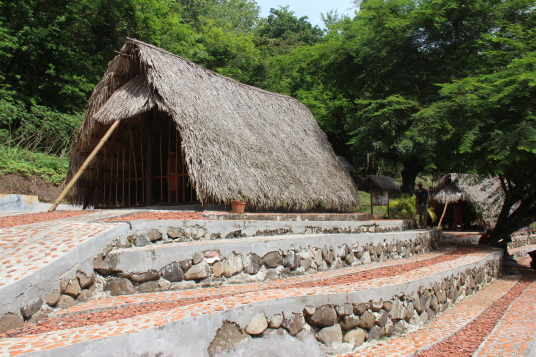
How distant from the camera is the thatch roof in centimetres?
813

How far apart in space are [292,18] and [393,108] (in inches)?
1057

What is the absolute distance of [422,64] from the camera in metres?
14.6

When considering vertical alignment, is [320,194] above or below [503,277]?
above

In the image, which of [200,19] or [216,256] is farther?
[200,19]

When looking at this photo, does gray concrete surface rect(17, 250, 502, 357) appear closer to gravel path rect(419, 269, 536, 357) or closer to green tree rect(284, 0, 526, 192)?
gravel path rect(419, 269, 536, 357)

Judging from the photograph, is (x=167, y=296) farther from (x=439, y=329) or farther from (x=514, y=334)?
(x=514, y=334)

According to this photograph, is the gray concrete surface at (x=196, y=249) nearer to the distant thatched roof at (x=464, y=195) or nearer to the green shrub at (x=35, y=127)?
the green shrub at (x=35, y=127)

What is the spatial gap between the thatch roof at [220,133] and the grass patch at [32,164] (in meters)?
3.70

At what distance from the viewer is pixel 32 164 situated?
1397cm

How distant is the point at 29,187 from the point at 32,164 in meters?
1.36

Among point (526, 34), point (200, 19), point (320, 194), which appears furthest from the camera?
point (200, 19)

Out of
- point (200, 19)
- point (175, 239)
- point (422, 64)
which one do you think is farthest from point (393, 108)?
point (200, 19)

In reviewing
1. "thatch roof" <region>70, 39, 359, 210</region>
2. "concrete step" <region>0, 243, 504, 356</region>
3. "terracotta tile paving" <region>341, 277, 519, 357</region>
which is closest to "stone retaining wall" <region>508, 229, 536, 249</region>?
"thatch roof" <region>70, 39, 359, 210</region>

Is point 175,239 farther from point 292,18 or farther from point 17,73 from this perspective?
point 292,18
